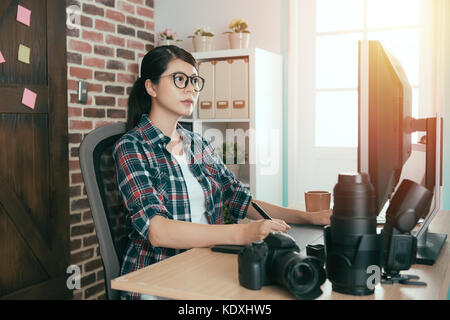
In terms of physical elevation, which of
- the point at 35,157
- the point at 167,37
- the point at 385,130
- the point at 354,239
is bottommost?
the point at 354,239

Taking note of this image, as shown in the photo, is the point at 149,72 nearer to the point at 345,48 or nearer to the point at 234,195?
the point at 234,195

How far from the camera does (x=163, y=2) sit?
3402 millimetres

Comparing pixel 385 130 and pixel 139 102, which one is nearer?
pixel 385 130

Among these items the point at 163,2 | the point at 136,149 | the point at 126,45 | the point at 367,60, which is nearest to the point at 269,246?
the point at 367,60

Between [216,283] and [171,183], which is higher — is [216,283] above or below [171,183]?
below

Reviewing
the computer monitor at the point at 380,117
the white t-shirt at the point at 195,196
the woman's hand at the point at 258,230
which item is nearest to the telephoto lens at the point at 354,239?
the computer monitor at the point at 380,117

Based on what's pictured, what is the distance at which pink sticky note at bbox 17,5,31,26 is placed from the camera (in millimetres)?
2424

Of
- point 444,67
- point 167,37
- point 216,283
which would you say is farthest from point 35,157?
point 444,67

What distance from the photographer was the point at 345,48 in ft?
9.78

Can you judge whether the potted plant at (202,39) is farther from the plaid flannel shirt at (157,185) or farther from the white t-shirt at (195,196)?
the white t-shirt at (195,196)

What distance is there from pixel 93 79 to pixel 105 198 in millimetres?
1720

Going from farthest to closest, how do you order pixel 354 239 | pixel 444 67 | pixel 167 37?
pixel 167 37, pixel 444 67, pixel 354 239

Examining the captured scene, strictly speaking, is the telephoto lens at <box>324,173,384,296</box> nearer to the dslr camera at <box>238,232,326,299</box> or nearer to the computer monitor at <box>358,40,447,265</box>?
the dslr camera at <box>238,232,326,299</box>

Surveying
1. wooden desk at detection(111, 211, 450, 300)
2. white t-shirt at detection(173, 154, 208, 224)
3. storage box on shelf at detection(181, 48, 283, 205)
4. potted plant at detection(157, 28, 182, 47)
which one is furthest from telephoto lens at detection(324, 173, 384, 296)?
potted plant at detection(157, 28, 182, 47)
